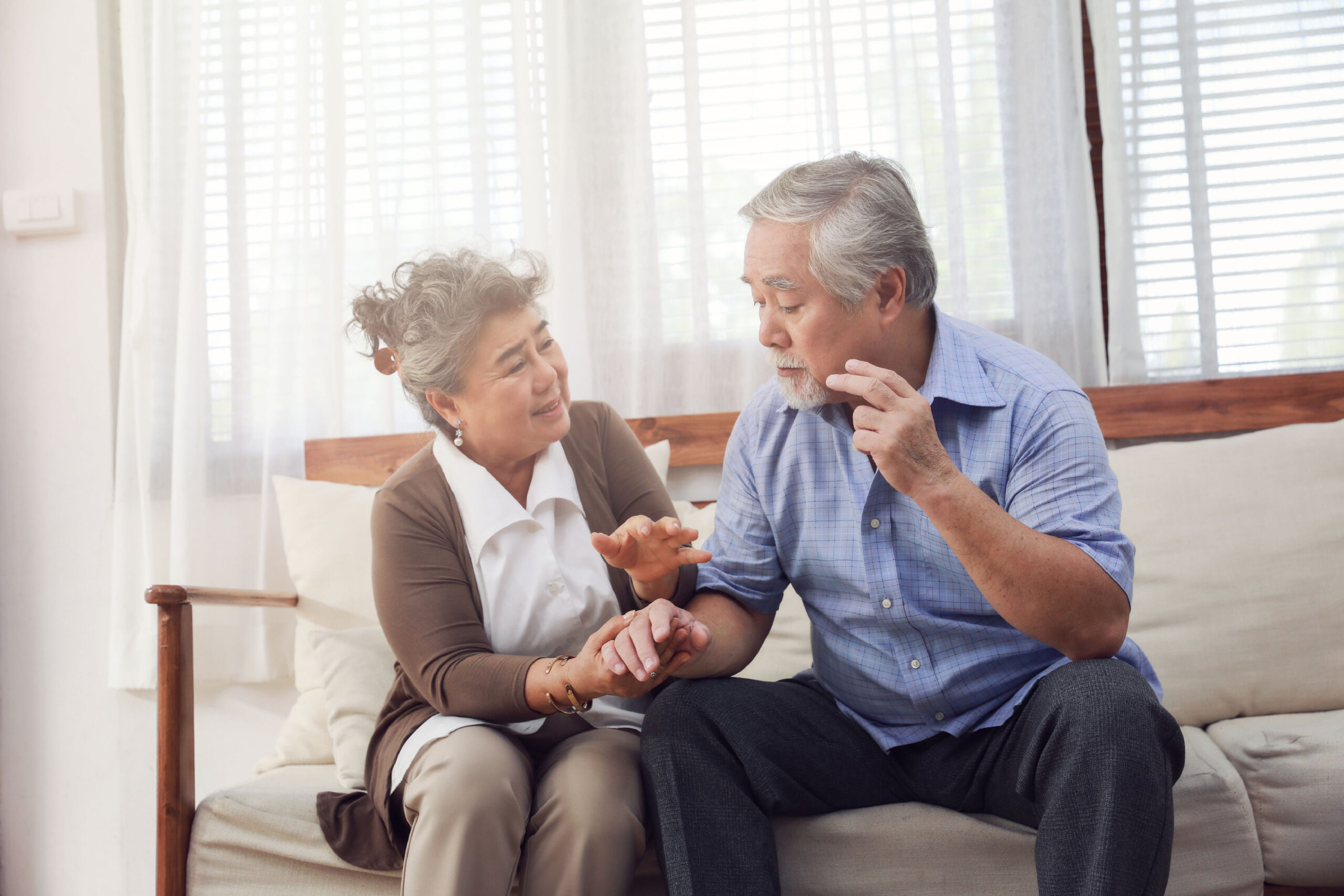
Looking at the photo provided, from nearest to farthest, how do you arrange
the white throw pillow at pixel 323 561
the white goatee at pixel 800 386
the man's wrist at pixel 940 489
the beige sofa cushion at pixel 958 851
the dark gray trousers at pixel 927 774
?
1. the dark gray trousers at pixel 927 774
2. the man's wrist at pixel 940 489
3. the beige sofa cushion at pixel 958 851
4. the white goatee at pixel 800 386
5. the white throw pillow at pixel 323 561

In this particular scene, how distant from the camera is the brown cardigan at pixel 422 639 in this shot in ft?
4.13

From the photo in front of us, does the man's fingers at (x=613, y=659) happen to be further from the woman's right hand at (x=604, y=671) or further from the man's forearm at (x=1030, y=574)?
the man's forearm at (x=1030, y=574)

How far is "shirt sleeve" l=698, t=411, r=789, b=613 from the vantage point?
4.59 ft

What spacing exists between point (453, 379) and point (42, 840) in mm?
1849

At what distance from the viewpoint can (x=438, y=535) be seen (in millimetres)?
1376

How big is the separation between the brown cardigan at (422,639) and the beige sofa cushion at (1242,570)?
84 cm

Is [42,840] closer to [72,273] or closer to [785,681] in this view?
[72,273]

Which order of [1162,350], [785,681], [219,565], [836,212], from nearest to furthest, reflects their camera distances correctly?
[836,212], [785,681], [1162,350], [219,565]

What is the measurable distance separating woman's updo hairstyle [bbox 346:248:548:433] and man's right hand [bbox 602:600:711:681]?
1.59 ft

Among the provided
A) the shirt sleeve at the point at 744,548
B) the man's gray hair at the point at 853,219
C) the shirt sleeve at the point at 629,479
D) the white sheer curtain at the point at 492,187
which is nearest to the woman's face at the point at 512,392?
the shirt sleeve at the point at 629,479

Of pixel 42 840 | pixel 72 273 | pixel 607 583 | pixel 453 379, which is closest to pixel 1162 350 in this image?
pixel 607 583

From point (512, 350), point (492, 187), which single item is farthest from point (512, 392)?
point (492, 187)

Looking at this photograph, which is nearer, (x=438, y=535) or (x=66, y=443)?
(x=438, y=535)

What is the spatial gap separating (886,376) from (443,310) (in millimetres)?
674
